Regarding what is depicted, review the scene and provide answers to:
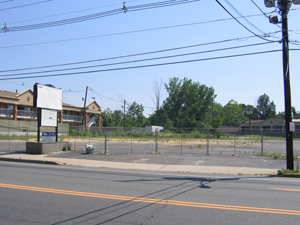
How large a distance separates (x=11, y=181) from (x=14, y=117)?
4344cm

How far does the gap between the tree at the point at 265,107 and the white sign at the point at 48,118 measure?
427ft

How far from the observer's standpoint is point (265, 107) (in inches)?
5344

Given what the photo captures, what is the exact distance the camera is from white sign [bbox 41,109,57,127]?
781 inches

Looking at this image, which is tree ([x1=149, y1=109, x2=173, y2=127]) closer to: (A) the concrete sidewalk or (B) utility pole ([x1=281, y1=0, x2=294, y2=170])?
(A) the concrete sidewalk

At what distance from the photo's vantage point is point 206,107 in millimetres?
86375

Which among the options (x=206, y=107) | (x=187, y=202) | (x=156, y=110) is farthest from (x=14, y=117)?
(x=206, y=107)

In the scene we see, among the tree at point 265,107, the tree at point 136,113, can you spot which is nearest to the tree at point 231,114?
the tree at point 265,107

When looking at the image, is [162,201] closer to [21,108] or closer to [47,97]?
[47,97]

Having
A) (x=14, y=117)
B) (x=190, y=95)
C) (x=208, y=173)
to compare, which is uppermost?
(x=190, y=95)

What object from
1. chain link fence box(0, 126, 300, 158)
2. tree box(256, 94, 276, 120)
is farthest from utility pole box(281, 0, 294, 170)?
tree box(256, 94, 276, 120)

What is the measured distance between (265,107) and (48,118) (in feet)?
442

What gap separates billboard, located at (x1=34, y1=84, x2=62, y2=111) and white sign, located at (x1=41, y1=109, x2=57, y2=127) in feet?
1.26

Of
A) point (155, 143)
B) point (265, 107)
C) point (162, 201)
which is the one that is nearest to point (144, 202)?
point (162, 201)

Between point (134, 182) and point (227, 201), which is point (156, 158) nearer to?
point (134, 182)
